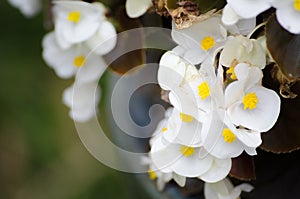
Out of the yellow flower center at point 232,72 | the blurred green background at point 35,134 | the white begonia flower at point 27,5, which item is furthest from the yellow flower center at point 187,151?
the blurred green background at point 35,134

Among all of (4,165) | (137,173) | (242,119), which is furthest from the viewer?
(4,165)

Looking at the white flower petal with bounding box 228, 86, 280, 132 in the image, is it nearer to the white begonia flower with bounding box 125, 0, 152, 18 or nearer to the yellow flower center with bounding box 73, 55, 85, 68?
the white begonia flower with bounding box 125, 0, 152, 18

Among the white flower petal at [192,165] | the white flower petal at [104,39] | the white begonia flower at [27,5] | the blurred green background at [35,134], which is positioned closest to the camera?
the white flower petal at [192,165]

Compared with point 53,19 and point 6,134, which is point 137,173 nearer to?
point 53,19

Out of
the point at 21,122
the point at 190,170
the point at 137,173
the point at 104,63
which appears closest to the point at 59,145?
the point at 21,122

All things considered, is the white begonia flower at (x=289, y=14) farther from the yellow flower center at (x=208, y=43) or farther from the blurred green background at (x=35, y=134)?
the blurred green background at (x=35, y=134)

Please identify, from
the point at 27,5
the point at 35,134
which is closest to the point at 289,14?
the point at 27,5

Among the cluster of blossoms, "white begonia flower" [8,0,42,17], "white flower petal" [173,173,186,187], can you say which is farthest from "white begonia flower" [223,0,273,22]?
"white begonia flower" [8,0,42,17]
